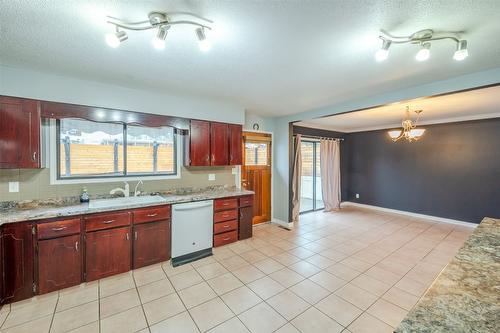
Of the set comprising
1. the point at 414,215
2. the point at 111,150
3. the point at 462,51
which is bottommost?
the point at 414,215

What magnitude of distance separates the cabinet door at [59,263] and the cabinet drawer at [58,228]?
0.05m

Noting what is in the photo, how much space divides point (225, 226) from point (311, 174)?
3.46 m

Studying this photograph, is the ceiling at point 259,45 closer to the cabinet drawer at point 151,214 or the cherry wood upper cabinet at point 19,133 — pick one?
the cherry wood upper cabinet at point 19,133

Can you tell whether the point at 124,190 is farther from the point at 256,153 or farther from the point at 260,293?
the point at 256,153

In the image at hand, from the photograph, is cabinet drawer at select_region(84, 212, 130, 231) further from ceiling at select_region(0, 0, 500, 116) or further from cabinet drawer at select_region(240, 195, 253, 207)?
cabinet drawer at select_region(240, 195, 253, 207)

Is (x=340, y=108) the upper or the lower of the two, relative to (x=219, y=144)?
upper

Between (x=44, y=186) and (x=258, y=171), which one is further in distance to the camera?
(x=258, y=171)

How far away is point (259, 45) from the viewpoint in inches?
73.4

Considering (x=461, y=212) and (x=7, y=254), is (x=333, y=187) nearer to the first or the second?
(x=461, y=212)

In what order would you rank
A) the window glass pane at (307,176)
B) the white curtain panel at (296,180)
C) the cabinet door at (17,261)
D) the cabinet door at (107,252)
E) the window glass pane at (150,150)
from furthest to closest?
1. the window glass pane at (307,176)
2. the white curtain panel at (296,180)
3. the window glass pane at (150,150)
4. the cabinet door at (107,252)
5. the cabinet door at (17,261)

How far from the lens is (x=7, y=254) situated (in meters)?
2.11

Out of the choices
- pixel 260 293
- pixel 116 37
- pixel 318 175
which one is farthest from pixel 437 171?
pixel 116 37

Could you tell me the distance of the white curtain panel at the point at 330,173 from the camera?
6.02 m

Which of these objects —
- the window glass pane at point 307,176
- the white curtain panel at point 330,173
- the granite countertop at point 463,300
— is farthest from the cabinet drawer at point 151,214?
the white curtain panel at point 330,173
